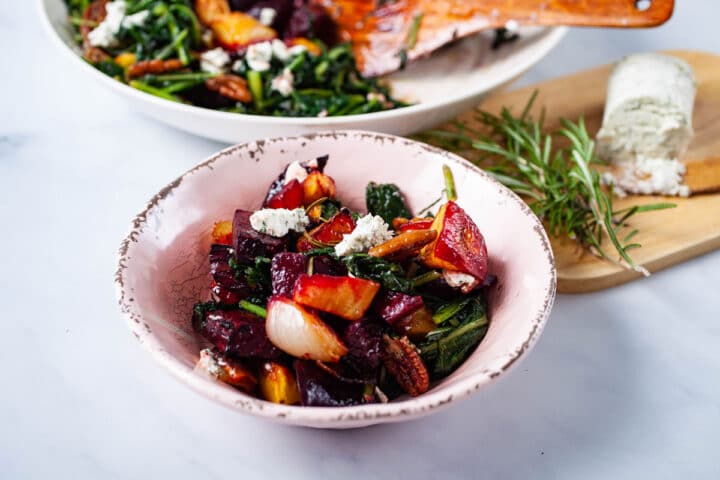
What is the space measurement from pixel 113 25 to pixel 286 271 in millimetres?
1589

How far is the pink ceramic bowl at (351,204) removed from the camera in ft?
4.33

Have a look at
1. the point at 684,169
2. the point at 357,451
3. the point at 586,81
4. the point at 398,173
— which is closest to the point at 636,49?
the point at 586,81

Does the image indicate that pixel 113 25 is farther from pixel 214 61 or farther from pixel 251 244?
pixel 251 244

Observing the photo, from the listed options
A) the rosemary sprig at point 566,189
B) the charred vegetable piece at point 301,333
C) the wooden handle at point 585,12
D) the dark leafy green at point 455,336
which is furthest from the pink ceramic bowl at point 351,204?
the wooden handle at point 585,12

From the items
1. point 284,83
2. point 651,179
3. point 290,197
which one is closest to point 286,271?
point 290,197

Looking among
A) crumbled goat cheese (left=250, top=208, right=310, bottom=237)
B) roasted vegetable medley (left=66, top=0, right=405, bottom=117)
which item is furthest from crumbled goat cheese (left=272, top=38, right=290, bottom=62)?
crumbled goat cheese (left=250, top=208, right=310, bottom=237)

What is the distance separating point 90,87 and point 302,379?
1.93m

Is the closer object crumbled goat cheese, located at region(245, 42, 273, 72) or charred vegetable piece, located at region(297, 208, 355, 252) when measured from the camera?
charred vegetable piece, located at region(297, 208, 355, 252)

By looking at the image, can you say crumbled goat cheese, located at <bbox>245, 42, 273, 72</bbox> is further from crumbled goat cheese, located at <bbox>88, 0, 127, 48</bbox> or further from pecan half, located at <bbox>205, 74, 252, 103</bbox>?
crumbled goat cheese, located at <bbox>88, 0, 127, 48</bbox>

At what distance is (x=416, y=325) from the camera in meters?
1.53

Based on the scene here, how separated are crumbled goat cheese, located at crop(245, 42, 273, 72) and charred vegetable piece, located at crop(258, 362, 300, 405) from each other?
4.51 ft

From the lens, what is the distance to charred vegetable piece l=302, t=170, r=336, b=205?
178 centimetres

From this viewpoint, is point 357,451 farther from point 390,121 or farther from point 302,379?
point 390,121

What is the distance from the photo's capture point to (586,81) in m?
2.81
